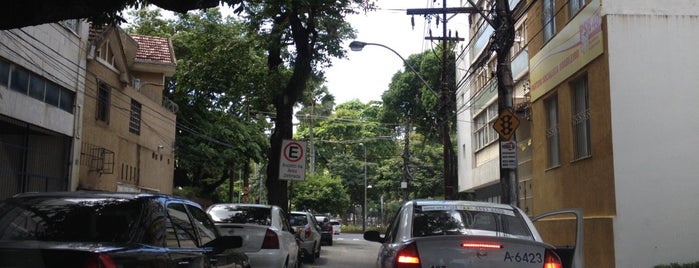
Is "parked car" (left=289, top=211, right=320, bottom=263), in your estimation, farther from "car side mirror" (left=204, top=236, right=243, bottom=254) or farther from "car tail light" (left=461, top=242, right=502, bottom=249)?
"car tail light" (left=461, top=242, right=502, bottom=249)

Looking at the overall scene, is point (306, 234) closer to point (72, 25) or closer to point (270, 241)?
point (270, 241)

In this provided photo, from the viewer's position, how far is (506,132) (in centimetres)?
1316

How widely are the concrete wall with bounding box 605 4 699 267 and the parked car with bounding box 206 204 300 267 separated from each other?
23.2ft

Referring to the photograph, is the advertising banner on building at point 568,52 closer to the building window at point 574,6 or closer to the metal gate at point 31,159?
the building window at point 574,6

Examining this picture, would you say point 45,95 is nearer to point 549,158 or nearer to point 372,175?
point 549,158

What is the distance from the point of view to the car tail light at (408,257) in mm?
5402

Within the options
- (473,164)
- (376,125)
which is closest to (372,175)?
(376,125)

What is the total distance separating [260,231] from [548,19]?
12017mm

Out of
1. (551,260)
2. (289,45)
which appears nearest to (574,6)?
(289,45)

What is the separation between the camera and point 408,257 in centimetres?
545

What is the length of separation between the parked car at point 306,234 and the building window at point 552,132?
703 cm

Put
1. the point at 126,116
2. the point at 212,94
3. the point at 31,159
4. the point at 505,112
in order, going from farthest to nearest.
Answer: the point at 212,94, the point at 126,116, the point at 31,159, the point at 505,112

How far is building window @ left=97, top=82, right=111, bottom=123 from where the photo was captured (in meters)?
19.3

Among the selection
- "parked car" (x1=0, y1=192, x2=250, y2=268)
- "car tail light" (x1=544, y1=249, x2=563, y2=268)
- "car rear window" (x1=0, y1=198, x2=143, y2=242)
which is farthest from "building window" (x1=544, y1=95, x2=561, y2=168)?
"car rear window" (x1=0, y1=198, x2=143, y2=242)
